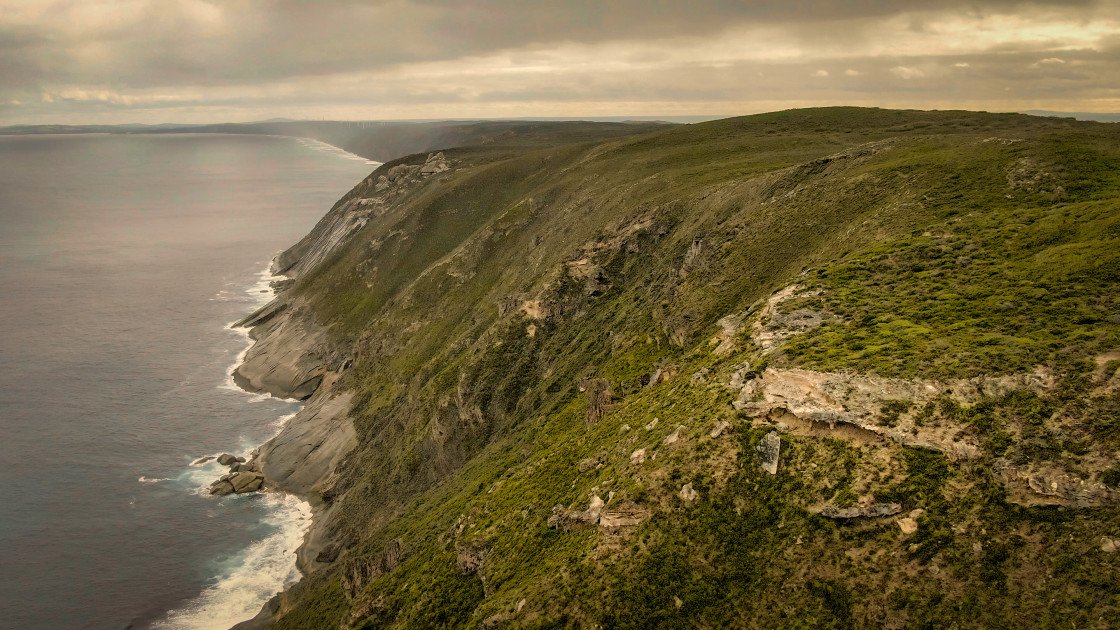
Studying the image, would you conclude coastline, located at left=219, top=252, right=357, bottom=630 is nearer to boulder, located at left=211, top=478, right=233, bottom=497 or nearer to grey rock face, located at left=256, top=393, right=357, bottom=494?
grey rock face, located at left=256, top=393, right=357, bottom=494

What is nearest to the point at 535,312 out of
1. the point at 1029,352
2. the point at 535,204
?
the point at 535,204

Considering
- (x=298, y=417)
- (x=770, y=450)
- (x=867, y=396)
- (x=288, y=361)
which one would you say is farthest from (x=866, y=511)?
(x=288, y=361)

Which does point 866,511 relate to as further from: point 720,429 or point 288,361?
point 288,361

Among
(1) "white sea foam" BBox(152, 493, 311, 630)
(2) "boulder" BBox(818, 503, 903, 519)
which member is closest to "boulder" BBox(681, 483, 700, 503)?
(2) "boulder" BBox(818, 503, 903, 519)

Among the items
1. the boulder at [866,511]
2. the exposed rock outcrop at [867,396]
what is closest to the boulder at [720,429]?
the exposed rock outcrop at [867,396]

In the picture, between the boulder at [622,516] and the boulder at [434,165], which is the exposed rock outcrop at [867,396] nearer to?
the boulder at [622,516]

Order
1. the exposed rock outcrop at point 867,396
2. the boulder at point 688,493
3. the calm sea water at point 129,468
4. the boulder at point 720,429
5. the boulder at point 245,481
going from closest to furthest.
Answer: the exposed rock outcrop at point 867,396, the boulder at point 688,493, the boulder at point 720,429, the calm sea water at point 129,468, the boulder at point 245,481
